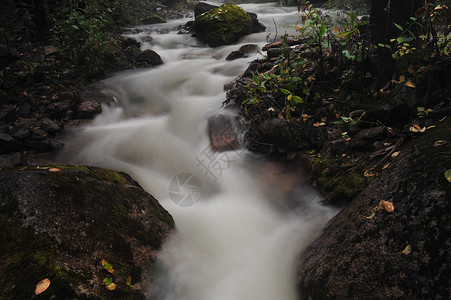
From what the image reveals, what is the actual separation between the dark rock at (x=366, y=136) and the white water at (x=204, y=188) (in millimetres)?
809

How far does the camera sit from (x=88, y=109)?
576 centimetres

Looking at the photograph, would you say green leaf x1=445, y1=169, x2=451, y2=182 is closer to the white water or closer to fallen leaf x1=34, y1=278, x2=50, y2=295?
the white water

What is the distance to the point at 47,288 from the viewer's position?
1.40 m

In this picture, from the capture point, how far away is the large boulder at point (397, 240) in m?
1.36

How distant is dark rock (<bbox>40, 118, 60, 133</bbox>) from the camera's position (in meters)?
5.07

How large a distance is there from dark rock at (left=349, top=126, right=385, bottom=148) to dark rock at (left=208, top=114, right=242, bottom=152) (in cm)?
195

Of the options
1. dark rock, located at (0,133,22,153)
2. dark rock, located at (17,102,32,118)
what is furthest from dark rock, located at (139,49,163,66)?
dark rock, located at (0,133,22,153)

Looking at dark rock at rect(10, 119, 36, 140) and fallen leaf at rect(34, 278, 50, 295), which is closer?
fallen leaf at rect(34, 278, 50, 295)

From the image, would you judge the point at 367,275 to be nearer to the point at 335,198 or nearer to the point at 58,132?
the point at 335,198

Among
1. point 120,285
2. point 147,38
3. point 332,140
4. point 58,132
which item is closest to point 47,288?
point 120,285

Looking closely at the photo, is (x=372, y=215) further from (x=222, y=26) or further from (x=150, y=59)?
(x=222, y=26)

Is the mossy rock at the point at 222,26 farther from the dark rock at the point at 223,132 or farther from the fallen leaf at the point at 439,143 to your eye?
the fallen leaf at the point at 439,143

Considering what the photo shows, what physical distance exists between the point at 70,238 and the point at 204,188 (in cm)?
233

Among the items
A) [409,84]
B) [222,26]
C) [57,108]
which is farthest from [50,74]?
[409,84]
